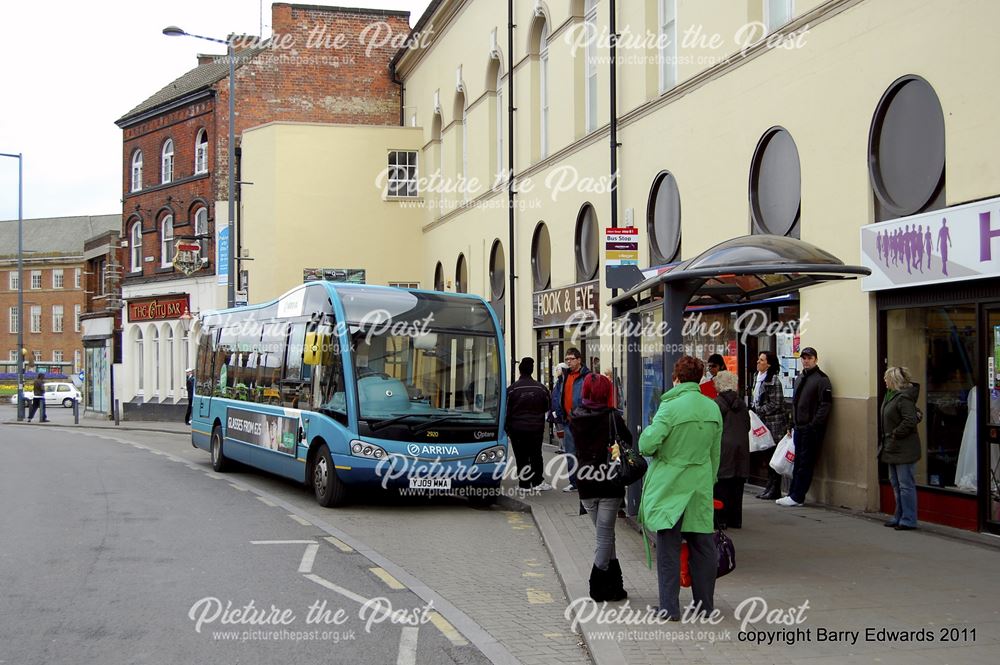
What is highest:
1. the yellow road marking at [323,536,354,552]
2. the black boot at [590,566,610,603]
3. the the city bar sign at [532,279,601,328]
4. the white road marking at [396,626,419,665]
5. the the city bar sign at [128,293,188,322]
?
the the city bar sign at [128,293,188,322]

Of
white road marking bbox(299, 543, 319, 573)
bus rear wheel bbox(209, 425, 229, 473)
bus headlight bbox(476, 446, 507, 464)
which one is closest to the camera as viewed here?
white road marking bbox(299, 543, 319, 573)

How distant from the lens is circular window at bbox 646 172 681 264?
56.8 ft

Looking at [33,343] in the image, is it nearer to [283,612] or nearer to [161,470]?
[161,470]

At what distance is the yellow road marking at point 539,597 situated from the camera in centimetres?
823

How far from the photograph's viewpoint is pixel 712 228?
1583 centimetres

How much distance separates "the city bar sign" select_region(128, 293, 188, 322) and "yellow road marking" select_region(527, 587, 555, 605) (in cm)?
3216

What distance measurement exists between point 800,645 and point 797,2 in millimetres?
9576

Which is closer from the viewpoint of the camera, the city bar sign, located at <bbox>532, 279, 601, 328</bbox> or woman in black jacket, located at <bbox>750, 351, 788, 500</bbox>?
woman in black jacket, located at <bbox>750, 351, 788, 500</bbox>

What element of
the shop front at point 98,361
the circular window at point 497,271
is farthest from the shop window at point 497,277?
the shop front at point 98,361

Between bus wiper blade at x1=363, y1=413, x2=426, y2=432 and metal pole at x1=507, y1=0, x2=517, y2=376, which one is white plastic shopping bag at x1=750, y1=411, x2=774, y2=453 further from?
metal pole at x1=507, y1=0, x2=517, y2=376

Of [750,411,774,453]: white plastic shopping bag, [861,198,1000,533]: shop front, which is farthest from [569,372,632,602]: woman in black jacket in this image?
[750,411,774,453]: white plastic shopping bag

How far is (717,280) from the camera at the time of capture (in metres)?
11.1

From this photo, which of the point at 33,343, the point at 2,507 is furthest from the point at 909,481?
the point at 33,343

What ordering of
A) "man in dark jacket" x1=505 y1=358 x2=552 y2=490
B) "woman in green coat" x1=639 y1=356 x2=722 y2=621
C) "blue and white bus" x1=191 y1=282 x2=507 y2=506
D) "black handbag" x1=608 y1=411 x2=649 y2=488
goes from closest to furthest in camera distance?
"woman in green coat" x1=639 y1=356 x2=722 y2=621, "black handbag" x1=608 y1=411 x2=649 y2=488, "blue and white bus" x1=191 y1=282 x2=507 y2=506, "man in dark jacket" x1=505 y1=358 x2=552 y2=490
